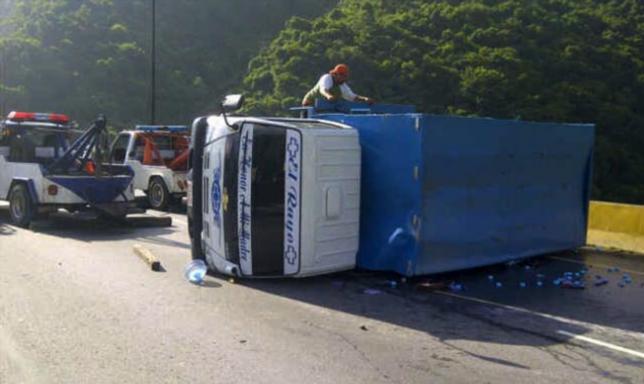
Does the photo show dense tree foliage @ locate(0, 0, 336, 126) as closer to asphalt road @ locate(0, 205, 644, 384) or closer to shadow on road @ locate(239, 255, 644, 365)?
asphalt road @ locate(0, 205, 644, 384)

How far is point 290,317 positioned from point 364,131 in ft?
9.06

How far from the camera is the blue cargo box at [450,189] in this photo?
8.15 meters

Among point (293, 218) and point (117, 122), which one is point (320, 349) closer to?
point (293, 218)

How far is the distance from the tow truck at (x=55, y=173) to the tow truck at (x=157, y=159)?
2.03 m

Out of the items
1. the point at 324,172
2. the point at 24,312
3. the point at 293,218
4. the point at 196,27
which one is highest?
the point at 196,27

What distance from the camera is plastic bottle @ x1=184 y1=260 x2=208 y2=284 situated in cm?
831

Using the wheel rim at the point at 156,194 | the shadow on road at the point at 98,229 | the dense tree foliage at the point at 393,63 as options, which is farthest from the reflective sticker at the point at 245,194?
the dense tree foliage at the point at 393,63

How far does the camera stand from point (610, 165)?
112 feet

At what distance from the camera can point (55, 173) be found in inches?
519

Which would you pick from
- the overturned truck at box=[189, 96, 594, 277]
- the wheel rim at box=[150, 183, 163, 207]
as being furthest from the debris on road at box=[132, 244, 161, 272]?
the wheel rim at box=[150, 183, 163, 207]

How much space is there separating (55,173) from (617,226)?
10155 mm

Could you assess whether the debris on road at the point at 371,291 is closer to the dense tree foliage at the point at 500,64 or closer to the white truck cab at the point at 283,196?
the white truck cab at the point at 283,196

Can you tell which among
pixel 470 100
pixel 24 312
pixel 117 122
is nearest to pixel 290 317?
pixel 24 312

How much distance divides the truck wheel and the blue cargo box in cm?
804
